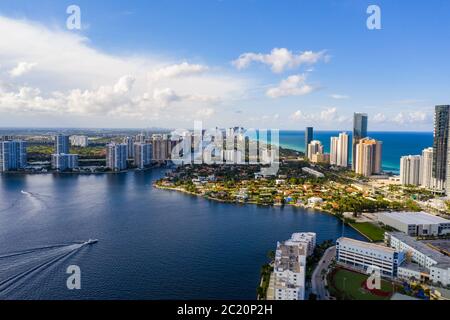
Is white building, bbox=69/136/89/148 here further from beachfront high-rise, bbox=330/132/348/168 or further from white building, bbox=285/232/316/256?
white building, bbox=285/232/316/256

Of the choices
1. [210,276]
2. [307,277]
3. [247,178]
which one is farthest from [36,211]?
[247,178]

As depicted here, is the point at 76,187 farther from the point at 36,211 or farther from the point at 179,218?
the point at 179,218

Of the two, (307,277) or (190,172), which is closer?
(307,277)

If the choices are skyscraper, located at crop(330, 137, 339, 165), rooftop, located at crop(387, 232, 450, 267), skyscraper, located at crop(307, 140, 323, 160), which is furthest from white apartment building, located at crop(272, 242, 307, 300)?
skyscraper, located at crop(307, 140, 323, 160)

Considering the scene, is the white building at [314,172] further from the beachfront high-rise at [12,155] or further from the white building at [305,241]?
the beachfront high-rise at [12,155]

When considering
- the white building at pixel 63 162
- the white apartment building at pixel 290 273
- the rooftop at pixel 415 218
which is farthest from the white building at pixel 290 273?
the white building at pixel 63 162
